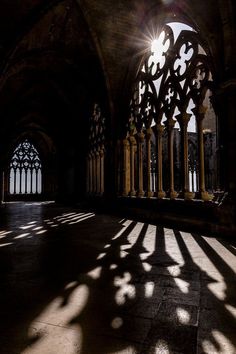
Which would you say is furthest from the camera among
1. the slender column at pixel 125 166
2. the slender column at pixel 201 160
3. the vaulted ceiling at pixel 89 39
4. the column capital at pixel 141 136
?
the slender column at pixel 125 166

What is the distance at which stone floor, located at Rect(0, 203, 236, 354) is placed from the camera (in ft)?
3.24

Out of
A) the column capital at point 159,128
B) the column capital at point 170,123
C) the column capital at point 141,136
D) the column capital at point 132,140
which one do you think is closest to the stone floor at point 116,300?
the column capital at point 170,123

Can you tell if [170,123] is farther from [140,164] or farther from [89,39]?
[89,39]

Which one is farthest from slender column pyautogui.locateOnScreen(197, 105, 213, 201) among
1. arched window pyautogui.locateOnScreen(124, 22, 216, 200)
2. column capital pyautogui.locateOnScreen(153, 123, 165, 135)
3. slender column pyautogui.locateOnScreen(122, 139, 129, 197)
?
slender column pyautogui.locateOnScreen(122, 139, 129, 197)

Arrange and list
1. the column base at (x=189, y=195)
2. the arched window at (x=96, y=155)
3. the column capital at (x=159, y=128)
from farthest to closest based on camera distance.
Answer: the arched window at (x=96, y=155) → the column capital at (x=159, y=128) → the column base at (x=189, y=195)

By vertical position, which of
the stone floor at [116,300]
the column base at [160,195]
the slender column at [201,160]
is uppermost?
the slender column at [201,160]

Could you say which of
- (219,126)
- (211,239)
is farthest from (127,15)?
(211,239)

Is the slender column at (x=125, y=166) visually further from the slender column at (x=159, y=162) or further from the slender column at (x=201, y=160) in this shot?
the slender column at (x=201, y=160)

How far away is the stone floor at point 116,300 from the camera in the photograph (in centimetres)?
99

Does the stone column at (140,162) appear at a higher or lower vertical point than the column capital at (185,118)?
lower

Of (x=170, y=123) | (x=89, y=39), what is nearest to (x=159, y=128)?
(x=170, y=123)

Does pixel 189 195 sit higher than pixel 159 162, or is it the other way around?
pixel 159 162

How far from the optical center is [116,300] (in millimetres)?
1382

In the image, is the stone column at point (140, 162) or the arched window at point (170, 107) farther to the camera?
the stone column at point (140, 162)
